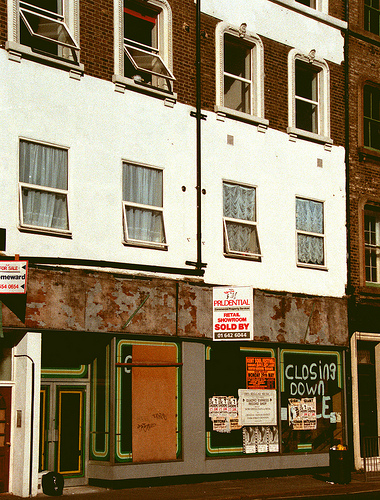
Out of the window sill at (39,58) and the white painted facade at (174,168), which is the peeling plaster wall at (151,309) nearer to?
the white painted facade at (174,168)

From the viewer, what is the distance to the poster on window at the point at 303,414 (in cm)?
2080

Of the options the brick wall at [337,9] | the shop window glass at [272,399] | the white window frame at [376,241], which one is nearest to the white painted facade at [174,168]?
the brick wall at [337,9]

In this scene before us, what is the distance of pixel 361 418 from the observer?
22.4 meters

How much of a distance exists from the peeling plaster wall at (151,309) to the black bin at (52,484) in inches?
109

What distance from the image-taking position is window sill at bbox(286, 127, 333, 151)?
21.8 m

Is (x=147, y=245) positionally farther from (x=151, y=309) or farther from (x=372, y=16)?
(x=372, y=16)

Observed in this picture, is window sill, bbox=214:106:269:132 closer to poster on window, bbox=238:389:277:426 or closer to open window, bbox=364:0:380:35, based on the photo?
open window, bbox=364:0:380:35

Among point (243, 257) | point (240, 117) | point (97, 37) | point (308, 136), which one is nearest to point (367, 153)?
point (308, 136)

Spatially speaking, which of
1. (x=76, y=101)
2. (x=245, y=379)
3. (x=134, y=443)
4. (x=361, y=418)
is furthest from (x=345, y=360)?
→ (x=76, y=101)

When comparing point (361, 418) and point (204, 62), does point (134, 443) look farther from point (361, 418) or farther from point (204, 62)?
point (204, 62)

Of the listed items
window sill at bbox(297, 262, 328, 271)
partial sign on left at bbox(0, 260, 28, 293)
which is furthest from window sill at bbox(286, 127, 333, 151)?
partial sign on left at bbox(0, 260, 28, 293)

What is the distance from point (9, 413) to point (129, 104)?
6.97m

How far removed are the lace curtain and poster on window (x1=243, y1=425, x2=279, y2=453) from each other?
5.11m

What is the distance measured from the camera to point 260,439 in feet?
65.6
